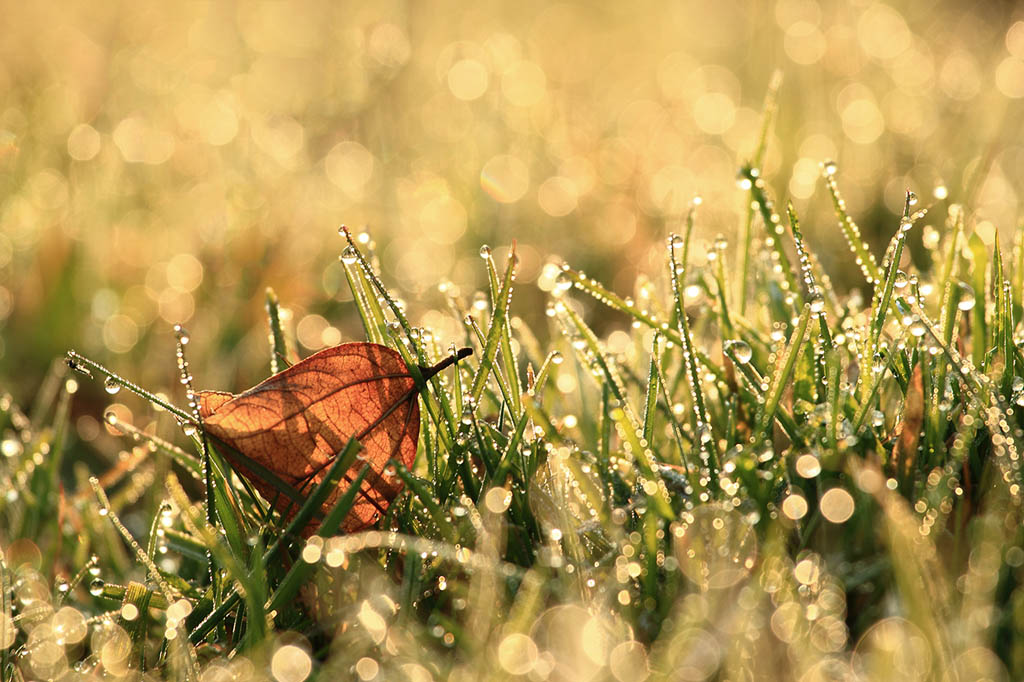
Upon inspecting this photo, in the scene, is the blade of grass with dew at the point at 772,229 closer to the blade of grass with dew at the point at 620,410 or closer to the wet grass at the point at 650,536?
the wet grass at the point at 650,536

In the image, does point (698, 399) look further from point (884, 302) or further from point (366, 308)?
point (366, 308)

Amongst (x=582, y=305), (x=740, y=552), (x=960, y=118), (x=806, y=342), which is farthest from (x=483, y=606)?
(x=960, y=118)

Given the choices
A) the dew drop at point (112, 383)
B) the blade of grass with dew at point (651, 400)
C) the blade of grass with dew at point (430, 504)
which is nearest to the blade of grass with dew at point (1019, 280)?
the blade of grass with dew at point (651, 400)

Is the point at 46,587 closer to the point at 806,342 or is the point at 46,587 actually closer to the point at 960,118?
the point at 806,342

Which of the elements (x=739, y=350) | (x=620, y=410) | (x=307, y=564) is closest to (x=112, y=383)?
(x=307, y=564)

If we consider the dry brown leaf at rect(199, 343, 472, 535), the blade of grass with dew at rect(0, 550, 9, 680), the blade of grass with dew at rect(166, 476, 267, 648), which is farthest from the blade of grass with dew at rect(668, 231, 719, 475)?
the blade of grass with dew at rect(0, 550, 9, 680)
